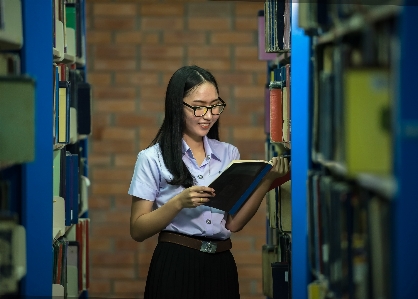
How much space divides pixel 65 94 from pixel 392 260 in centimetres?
175

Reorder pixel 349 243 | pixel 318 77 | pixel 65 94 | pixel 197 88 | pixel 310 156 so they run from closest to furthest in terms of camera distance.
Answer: pixel 349 243 → pixel 318 77 → pixel 310 156 → pixel 197 88 → pixel 65 94

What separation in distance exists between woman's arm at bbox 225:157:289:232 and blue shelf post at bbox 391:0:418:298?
3.88 ft

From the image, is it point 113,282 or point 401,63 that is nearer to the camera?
point 401,63

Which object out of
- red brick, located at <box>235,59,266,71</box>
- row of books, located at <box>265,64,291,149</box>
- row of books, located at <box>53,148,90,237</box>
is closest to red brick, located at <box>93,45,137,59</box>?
red brick, located at <box>235,59,266,71</box>

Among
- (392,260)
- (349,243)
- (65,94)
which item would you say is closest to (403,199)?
(392,260)

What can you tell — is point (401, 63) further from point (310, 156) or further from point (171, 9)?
point (171, 9)

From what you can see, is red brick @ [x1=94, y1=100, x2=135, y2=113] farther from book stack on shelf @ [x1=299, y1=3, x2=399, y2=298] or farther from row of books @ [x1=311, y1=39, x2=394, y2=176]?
row of books @ [x1=311, y1=39, x2=394, y2=176]

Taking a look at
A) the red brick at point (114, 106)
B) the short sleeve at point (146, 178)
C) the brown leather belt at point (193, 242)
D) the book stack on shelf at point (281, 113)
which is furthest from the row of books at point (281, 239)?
the red brick at point (114, 106)

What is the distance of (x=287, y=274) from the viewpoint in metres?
2.59

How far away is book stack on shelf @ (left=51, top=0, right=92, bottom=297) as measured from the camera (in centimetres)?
266

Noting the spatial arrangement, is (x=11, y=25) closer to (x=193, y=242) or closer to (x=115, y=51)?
(x=193, y=242)

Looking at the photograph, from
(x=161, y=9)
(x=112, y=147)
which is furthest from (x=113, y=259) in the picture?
(x=161, y=9)

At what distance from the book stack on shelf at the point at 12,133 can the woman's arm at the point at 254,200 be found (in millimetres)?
779

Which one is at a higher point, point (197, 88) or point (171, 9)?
point (171, 9)
